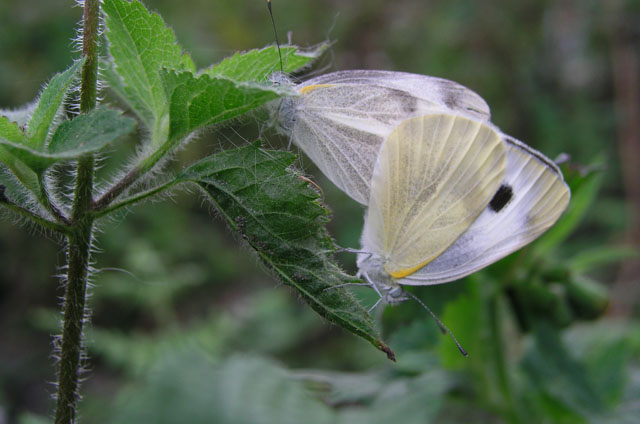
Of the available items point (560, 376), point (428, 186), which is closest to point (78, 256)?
point (428, 186)

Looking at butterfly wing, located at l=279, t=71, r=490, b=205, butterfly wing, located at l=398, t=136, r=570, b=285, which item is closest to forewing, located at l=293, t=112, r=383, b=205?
butterfly wing, located at l=279, t=71, r=490, b=205

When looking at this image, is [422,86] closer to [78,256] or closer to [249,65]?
[249,65]

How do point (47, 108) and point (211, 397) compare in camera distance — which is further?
point (47, 108)

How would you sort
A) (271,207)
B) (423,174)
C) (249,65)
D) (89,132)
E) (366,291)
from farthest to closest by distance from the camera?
(366,291)
(423,174)
(249,65)
(271,207)
(89,132)

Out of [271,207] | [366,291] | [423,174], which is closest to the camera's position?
[271,207]

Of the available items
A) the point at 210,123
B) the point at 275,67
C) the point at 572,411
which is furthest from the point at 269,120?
the point at 572,411

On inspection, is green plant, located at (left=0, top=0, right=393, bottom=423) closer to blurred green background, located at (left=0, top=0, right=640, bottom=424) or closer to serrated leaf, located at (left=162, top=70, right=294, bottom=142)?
serrated leaf, located at (left=162, top=70, right=294, bottom=142)

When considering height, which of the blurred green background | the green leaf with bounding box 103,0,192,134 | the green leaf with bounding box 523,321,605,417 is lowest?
the green leaf with bounding box 523,321,605,417

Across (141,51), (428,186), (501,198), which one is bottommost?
(501,198)
